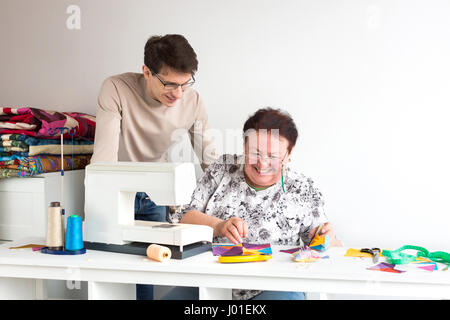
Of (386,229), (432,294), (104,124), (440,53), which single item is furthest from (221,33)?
(432,294)

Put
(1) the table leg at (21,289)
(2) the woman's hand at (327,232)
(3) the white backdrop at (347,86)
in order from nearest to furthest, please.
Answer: (1) the table leg at (21,289) → (2) the woman's hand at (327,232) → (3) the white backdrop at (347,86)

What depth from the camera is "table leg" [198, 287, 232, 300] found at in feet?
5.18

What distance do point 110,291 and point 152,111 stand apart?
3.50ft

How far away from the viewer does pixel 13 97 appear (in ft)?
10.8

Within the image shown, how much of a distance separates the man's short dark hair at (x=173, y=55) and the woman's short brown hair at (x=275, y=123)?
374mm

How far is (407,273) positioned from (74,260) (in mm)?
1063

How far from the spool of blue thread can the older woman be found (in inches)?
17.6

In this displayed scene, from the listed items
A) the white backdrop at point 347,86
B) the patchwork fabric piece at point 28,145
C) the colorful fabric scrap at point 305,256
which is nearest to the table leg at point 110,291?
the colorful fabric scrap at point 305,256

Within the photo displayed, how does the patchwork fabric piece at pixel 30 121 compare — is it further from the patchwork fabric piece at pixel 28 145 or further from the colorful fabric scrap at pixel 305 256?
the colorful fabric scrap at pixel 305 256

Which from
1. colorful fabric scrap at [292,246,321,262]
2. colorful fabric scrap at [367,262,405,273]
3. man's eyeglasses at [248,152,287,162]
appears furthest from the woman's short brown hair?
colorful fabric scrap at [367,262,405,273]

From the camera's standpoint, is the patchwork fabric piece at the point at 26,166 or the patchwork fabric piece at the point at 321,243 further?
the patchwork fabric piece at the point at 26,166

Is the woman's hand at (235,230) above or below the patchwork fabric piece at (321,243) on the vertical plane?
above

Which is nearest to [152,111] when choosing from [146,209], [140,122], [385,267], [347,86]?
[140,122]

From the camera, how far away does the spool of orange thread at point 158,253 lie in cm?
164
